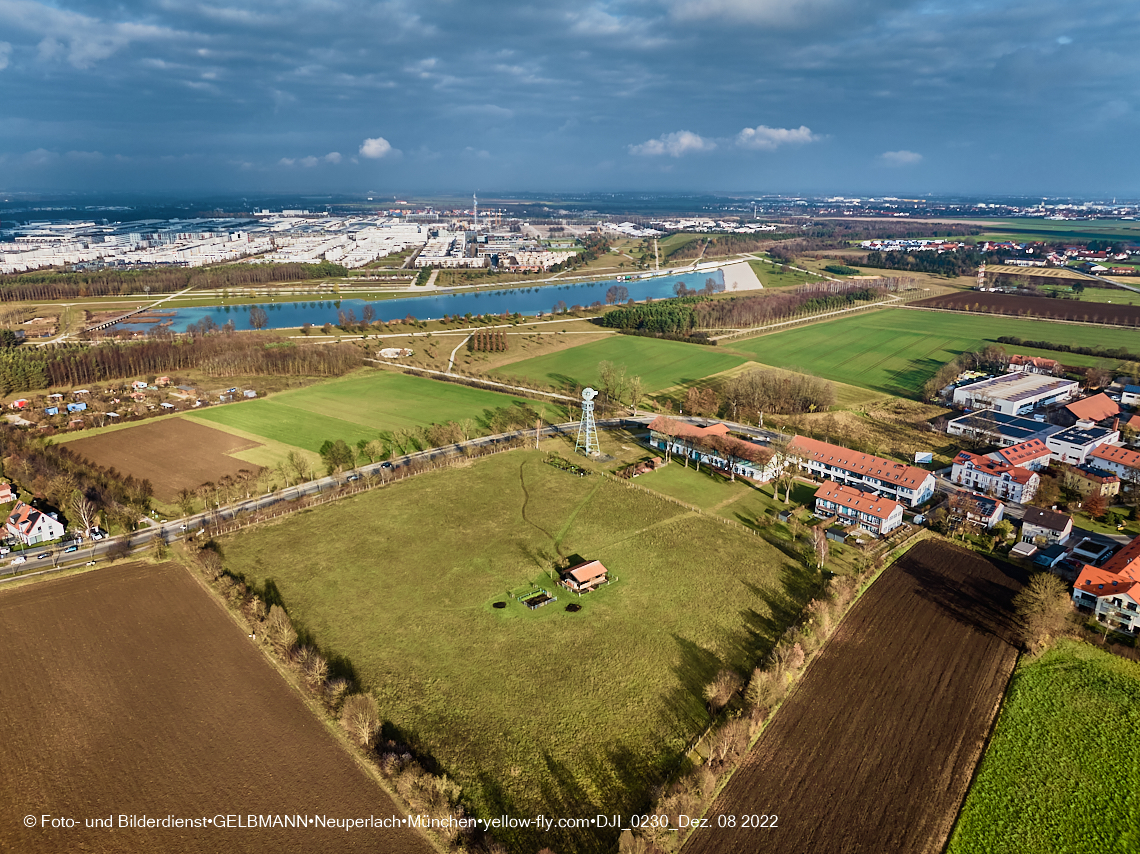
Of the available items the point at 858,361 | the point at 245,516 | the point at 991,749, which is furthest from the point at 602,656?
the point at 858,361

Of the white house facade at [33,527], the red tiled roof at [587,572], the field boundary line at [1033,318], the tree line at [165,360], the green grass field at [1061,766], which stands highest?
the field boundary line at [1033,318]

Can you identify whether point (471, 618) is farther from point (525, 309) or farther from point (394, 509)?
point (525, 309)

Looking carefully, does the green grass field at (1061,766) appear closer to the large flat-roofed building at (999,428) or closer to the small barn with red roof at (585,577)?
the small barn with red roof at (585,577)

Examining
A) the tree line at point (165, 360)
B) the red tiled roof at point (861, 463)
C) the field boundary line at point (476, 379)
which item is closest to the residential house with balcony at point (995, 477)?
the red tiled roof at point (861, 463)

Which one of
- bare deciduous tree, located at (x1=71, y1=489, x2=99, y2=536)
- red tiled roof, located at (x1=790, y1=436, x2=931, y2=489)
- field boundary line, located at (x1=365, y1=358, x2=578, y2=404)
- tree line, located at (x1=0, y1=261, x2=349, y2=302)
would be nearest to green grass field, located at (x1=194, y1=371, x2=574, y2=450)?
field boundary line, located at (x1=365, y1=358, x2=578, y2=404)

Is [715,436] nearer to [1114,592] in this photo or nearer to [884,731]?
[1114,592]

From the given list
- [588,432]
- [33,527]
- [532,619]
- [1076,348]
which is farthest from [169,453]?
[1076,348]

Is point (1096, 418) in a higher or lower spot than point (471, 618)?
higher
